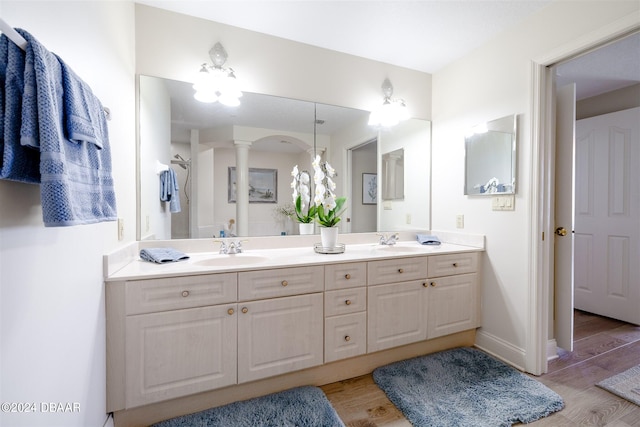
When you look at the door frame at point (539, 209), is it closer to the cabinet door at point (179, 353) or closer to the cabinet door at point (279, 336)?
the cabinet door at point (279, 336)

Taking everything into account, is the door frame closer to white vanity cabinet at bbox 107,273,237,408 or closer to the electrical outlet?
white vanity cabinet at bbox 107,273,237,408

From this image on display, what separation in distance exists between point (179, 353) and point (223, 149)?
1.28m

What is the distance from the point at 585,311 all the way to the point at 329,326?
290 cm

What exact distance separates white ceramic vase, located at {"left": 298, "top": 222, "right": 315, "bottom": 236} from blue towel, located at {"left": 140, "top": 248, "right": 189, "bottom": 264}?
0.84 meters

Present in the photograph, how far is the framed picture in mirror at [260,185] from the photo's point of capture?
2.04 metres

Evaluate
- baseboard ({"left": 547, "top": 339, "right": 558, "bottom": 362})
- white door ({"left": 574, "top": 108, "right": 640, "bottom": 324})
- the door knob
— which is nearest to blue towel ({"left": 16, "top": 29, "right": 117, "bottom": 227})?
the door knob

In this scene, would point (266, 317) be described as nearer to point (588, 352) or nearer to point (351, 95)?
point (351, 95)

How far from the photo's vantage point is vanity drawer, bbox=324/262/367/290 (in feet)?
5.47

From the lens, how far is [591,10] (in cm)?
155

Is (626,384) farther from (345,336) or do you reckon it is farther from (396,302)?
(345,336)

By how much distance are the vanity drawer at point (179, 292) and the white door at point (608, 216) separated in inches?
134

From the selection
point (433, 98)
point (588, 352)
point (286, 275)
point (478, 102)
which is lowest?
point (588, 352)

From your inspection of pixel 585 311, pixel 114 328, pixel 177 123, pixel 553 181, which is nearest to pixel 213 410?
pixel 114 328

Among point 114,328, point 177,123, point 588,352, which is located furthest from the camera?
point 588,352
